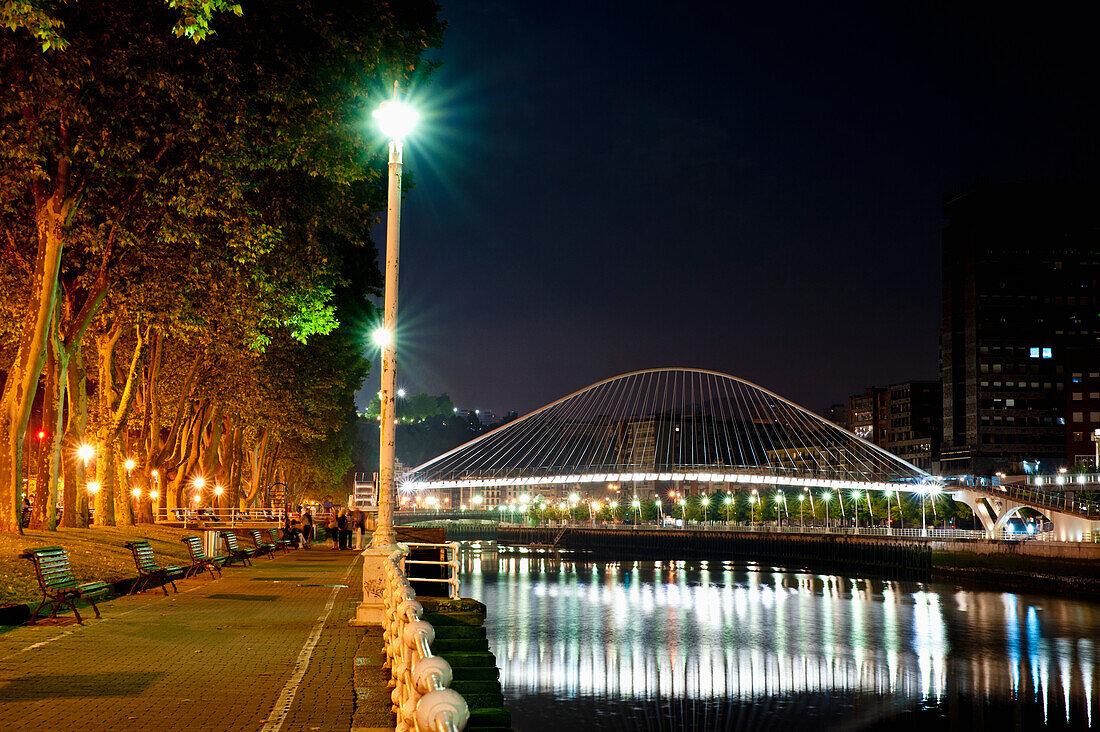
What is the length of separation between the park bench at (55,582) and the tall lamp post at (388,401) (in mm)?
4808

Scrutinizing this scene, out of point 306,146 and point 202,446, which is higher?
point 306,146

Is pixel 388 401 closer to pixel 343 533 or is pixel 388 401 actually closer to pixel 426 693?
pixel 426 693

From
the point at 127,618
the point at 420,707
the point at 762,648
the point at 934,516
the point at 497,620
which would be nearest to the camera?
the point at 420,707

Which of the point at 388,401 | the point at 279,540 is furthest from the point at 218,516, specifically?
the point at 388,401

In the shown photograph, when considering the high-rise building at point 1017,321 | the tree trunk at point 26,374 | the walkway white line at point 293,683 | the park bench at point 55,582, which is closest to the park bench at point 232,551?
the tree trunk at point 26,374

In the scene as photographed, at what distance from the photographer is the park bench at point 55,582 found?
58.0 ft

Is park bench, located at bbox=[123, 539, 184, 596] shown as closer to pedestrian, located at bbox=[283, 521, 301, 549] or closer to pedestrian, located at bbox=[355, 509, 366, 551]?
pedestrian, located at bbox=[283, 521, 301, 549]

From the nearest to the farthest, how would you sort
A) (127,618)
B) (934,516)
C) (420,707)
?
1. (420,707)
2. (127,618)
3. (934,516)

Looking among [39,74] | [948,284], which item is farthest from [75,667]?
[948,284]

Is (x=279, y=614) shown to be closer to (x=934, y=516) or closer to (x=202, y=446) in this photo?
(x=202, y=446)

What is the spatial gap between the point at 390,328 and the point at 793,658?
89.0ft

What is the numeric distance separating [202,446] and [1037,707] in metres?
45.8

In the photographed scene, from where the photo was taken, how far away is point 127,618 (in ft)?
64.3

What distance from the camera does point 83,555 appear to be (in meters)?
26.5
